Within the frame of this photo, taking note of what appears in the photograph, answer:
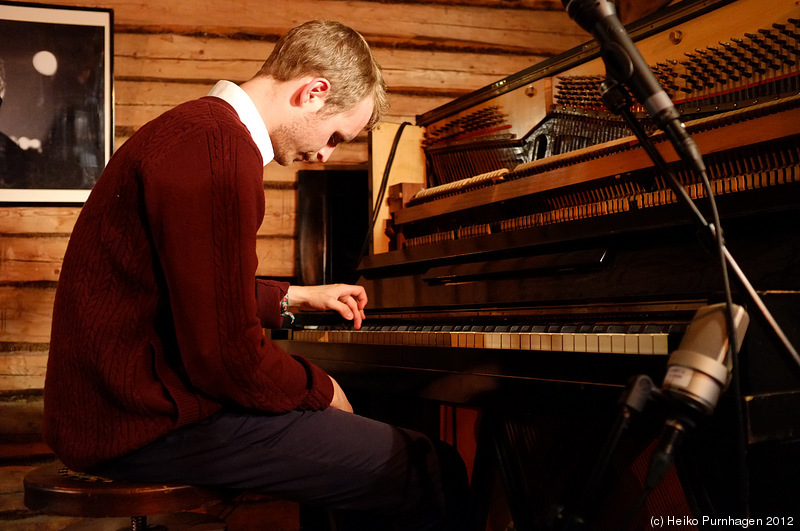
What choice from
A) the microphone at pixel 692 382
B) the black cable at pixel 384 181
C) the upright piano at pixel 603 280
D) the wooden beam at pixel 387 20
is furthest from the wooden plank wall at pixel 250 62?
the microphone at pixel 692 382

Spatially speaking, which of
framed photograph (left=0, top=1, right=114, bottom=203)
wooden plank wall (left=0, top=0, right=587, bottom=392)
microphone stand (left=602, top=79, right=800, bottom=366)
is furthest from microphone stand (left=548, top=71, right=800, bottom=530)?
framed photograph (left=0, top=1, right=114, bottom=203)

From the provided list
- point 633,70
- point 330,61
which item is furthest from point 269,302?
point 633,70

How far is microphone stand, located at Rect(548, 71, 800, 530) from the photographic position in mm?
935

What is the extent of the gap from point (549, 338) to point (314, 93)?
0.83 metres

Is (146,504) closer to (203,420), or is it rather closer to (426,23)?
(203,420)

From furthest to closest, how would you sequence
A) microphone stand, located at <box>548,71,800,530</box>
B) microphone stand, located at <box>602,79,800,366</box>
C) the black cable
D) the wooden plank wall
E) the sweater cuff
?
the wooden plank wall < the black cable < the sweater cuff < microphone stand, located at <box>602,79,800,366</box> < microphone stand, located at <box>548,71,800,530</box>

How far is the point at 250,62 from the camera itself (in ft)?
12.5

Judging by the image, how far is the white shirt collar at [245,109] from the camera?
1.56 metres

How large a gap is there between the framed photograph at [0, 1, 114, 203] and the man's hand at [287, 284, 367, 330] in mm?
2046

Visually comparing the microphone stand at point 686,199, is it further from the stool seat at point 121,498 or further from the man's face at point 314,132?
the stool seat at point 121,498

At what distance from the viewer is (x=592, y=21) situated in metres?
1.09

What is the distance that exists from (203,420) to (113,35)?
3030 millimetres

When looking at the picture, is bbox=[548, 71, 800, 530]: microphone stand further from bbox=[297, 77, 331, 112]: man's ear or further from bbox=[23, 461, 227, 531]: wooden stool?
bbox=[23, 461, 227, 531]: wooden stool

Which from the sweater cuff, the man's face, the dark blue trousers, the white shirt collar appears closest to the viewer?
the dark blue trousers
